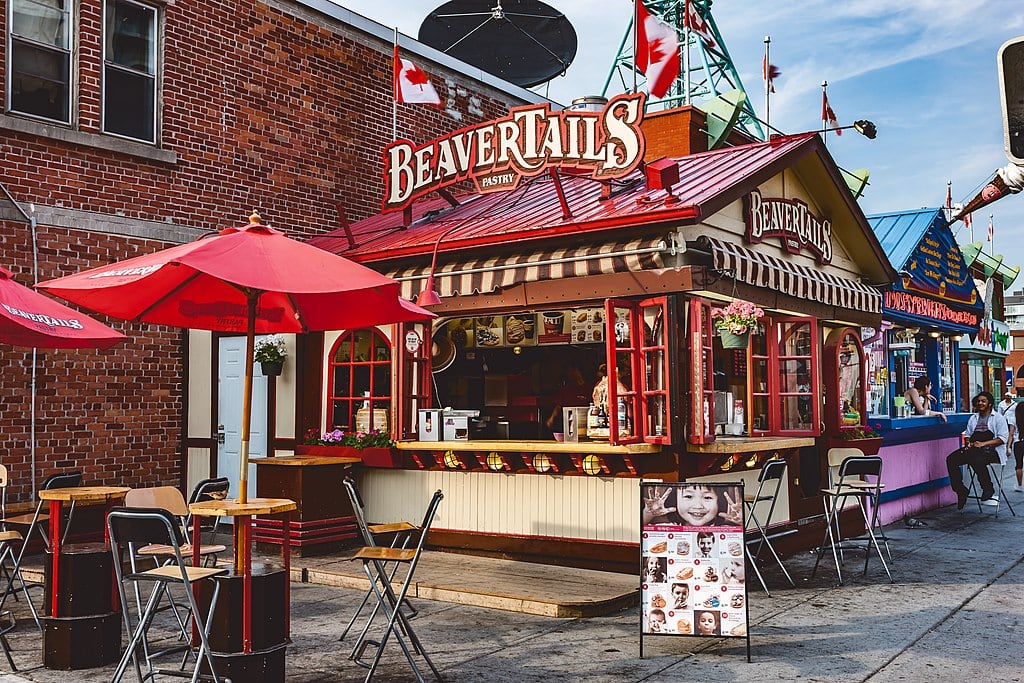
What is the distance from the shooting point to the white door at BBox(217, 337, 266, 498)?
1163cm

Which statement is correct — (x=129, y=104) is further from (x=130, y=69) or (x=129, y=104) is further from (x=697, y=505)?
(x=697, y=505)

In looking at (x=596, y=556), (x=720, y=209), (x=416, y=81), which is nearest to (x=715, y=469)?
(x=596, y=556)

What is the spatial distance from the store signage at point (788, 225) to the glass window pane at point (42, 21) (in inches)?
306

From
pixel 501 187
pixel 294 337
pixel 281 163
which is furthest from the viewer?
pixel 281 163

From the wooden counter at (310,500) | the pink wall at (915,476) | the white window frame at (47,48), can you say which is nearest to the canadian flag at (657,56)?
the wooden counter at (310,500)

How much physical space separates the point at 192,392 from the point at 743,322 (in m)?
6.76

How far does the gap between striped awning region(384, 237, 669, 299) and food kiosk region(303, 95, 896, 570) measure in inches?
0.8

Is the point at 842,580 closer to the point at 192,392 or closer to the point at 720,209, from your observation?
the point at 720,209

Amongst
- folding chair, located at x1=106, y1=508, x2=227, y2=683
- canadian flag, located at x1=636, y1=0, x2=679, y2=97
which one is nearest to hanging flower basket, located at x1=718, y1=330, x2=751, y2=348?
canadian flag, located at x1=636, y1=0, x2=679, y2=97

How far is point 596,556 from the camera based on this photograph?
8828 millimetres

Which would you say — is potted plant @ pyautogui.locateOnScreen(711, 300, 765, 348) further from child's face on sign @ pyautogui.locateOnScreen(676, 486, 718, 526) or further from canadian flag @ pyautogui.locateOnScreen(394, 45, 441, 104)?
canadian flag @ pyautogui.locateOnScreen(394, 45, 441, 104)

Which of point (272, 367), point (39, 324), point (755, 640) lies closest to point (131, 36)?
point (272, 367)

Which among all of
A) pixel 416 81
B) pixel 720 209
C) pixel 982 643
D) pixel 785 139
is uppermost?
pixel 416 81

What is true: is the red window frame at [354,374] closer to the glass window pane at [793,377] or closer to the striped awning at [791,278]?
the striped awning at [791,278]
